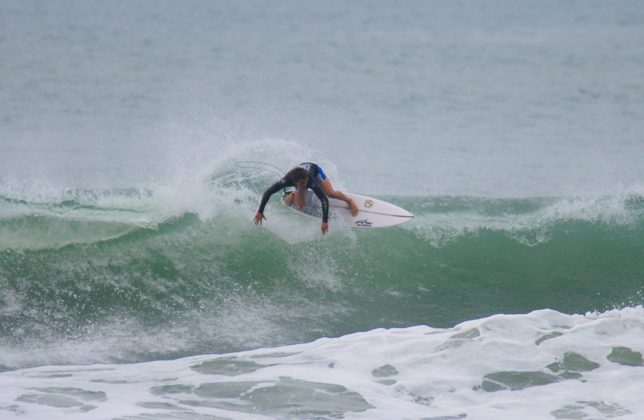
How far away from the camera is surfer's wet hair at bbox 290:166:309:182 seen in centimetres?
1198

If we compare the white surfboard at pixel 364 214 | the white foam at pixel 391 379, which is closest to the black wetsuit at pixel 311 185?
the white surfboard at pixel 364 214

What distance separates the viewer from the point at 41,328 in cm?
1137

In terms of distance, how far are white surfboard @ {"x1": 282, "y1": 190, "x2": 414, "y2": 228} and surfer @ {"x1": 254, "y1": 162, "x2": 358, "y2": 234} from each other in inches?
3.8

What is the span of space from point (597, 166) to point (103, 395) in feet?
43.1

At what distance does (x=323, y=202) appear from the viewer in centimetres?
1223

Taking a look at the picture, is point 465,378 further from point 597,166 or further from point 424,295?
point 597,166

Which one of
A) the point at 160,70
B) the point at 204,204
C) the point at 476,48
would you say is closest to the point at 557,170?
the point at 204,204

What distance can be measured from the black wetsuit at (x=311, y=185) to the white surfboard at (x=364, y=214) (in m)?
0.48

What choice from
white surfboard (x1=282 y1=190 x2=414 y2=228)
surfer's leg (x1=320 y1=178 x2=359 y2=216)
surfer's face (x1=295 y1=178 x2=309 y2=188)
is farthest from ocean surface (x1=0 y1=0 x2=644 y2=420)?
surfer's face (x1=295 y1=178 x2=309 y2=188)

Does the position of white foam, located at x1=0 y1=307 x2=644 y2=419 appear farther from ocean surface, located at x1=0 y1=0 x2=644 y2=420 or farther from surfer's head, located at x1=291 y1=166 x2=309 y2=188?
surfer's head, located at x1=291 y1=166 x2=309 y2=188

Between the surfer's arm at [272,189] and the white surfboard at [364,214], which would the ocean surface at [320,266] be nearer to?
the white surfboard at [364,214]

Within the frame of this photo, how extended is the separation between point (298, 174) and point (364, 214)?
1.38 meters

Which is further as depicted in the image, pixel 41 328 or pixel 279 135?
pixel 279 135

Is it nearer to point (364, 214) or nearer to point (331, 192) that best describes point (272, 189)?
point (331, 192)
